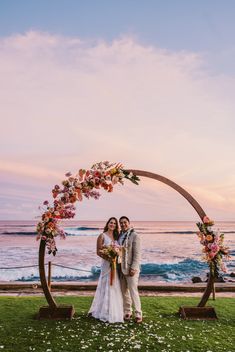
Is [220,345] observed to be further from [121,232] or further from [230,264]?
[230,264]

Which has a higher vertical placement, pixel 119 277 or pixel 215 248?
pixel 215 248

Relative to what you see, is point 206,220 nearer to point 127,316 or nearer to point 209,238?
point 209,238

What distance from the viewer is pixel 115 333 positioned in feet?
22.6

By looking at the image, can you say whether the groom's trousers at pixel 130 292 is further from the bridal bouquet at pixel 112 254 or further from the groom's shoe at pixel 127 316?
the bridal bouquet at pixel 112 254

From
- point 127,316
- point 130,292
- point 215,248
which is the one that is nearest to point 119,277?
point 130,292

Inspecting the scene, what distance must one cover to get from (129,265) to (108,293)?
2.34 feet

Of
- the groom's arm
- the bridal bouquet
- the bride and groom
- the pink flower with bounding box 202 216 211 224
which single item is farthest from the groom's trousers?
the pink flower with bounding box 202 216 211 224

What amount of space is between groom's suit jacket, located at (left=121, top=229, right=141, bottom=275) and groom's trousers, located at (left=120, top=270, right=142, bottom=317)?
0.19 m

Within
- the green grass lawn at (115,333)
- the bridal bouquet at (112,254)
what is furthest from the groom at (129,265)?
the green grass lawn at (115,333)

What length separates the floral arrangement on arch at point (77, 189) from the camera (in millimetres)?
8281

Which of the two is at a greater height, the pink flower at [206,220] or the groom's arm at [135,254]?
the pink flower at [206,220]

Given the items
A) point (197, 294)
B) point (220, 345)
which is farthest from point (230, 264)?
point (220, 345)

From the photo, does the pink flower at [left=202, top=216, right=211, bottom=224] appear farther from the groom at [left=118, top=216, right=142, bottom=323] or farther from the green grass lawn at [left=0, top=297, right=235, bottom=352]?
the green grass lawn at [left=0, top=297, right=235, bottom=352]

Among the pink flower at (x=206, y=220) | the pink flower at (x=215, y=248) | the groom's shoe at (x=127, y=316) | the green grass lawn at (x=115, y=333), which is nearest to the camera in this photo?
the green grass lawn at (x=115, y=333)
